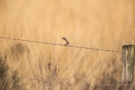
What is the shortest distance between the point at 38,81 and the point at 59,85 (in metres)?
0.19

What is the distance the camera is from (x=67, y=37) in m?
3.21

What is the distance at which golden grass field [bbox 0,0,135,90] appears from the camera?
8.91ft

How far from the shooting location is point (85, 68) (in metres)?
2.92

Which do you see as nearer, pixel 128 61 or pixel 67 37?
pixel 128 61

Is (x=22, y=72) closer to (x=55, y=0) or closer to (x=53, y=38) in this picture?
(x=53, y=38)

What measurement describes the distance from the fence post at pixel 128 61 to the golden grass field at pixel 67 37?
0.39 ft

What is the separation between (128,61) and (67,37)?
955 millimetres

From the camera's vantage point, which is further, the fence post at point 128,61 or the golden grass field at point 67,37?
the golden grass field at point 67,37

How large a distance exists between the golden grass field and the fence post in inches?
4.7

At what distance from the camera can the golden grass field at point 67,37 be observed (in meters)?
2.72

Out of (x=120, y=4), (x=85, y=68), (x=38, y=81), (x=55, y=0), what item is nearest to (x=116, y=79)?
(x=85, y=68)

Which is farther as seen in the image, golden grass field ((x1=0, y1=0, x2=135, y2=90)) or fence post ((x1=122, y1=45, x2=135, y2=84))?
golden grass field ((x1=0, y1=0, x2=135, y2=90))

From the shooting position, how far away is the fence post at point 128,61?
2396 millimetres

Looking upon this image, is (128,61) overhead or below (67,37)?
below
